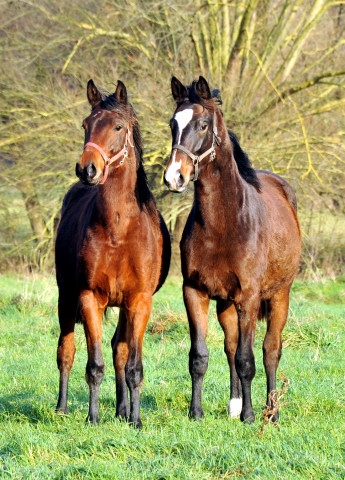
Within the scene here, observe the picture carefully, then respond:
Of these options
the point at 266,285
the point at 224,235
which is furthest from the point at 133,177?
the point at 266,285

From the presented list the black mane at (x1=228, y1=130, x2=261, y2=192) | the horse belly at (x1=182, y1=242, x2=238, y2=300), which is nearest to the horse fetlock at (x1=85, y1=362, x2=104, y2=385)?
the horse belly at (x1=182, y1=242, x2=238, y2=300)

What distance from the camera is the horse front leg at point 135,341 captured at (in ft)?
16.5

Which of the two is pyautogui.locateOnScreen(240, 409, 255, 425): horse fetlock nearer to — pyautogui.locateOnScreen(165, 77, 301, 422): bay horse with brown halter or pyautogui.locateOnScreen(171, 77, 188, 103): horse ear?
pyautogui.locateOnScreen(165, 77, 301, 422): bay horse with brown halter

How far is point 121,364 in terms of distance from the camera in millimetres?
5504

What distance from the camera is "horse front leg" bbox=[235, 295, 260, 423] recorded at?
16.5 ft

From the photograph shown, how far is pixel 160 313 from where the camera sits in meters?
8.73

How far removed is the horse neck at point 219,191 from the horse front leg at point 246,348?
2.12ft

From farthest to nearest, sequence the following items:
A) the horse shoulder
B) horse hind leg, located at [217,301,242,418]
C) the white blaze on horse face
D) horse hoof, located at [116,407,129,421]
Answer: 1. the horse shoulder
2. horse hind leg, located at [217,301,242,418]
3. horse hoof, located at [116,407,129,421]
4. the white blaze on horse face

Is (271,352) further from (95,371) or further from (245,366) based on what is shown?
(95,371)

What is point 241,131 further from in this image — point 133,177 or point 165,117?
point 133,177

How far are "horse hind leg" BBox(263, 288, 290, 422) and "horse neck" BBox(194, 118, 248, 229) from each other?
4.51 ft

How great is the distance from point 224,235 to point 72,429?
181cm

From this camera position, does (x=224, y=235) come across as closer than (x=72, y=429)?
No

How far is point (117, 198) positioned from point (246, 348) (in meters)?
1.52
